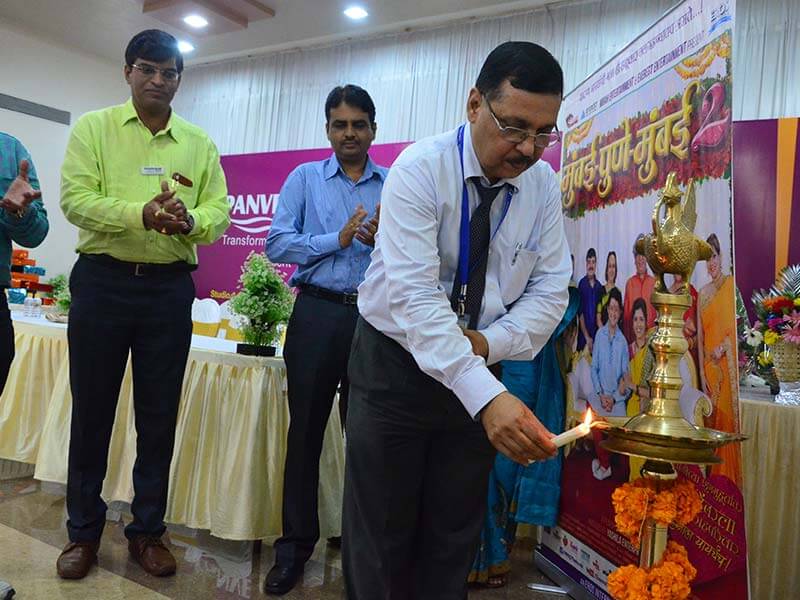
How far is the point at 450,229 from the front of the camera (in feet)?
5.08

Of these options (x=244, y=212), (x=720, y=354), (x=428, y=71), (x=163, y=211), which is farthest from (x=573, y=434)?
(x=244, y=212)

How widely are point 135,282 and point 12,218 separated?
0.45 metres

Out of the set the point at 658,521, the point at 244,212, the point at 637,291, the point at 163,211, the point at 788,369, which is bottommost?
the point at 658,521

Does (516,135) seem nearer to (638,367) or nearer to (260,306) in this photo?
(638,367)

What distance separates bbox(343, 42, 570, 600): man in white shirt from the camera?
1.43m

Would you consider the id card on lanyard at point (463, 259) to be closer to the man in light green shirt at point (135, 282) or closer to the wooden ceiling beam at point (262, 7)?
the man in light green shirt at point (135, 282)

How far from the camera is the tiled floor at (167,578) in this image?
7.68 feet

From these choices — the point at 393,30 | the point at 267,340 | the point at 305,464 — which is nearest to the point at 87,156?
the point at 267,340

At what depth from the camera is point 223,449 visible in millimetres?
2852

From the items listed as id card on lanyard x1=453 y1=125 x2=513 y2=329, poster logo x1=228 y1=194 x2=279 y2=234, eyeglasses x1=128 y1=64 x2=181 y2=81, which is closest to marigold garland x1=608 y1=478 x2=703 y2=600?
id card on lanyard x1=453 y1=125 x2=513 y2=329

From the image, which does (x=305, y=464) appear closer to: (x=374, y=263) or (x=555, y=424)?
(x=555, y=424)

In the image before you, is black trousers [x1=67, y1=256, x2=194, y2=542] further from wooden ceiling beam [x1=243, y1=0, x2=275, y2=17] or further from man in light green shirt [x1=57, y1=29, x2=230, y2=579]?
wooden ceiling beam [x1=243, y1=0, x2=275, y2=17]

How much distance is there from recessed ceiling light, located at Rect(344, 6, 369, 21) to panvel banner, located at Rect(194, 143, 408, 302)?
1456 millimetres

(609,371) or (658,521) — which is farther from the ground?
(609,371)
